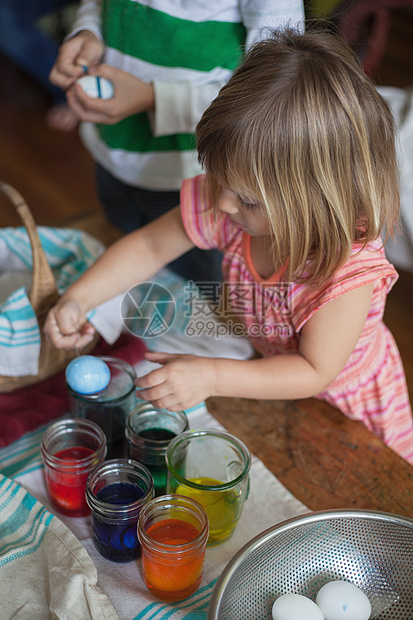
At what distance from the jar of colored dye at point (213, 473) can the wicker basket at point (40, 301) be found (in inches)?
11.8

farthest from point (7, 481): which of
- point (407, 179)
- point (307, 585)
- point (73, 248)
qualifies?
point (407, 179)

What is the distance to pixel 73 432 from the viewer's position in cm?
73

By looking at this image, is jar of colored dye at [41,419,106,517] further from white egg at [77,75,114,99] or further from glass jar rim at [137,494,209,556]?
white egg at [77,75,114,99]

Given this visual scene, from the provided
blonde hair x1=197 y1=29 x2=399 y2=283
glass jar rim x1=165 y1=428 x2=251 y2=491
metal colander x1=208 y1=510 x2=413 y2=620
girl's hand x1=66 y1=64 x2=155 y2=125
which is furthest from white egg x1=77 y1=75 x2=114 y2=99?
metal colander x1=208 y1=510 x2=413 y2=620

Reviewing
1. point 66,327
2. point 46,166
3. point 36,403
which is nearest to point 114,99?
point 66,327

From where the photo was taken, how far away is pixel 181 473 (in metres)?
0.70

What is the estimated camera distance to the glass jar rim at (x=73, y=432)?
68 cm

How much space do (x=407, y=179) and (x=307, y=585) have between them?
4.19 feet

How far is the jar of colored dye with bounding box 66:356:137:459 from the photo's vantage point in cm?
76

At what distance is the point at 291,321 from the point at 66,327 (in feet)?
1.04

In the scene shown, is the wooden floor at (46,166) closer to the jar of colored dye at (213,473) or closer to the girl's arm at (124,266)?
the girl's arm at (124,266)

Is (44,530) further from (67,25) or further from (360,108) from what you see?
(67,25)

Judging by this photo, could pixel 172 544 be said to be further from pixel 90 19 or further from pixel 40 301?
pixel 90 19

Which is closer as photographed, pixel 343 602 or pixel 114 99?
pixel 343 602
